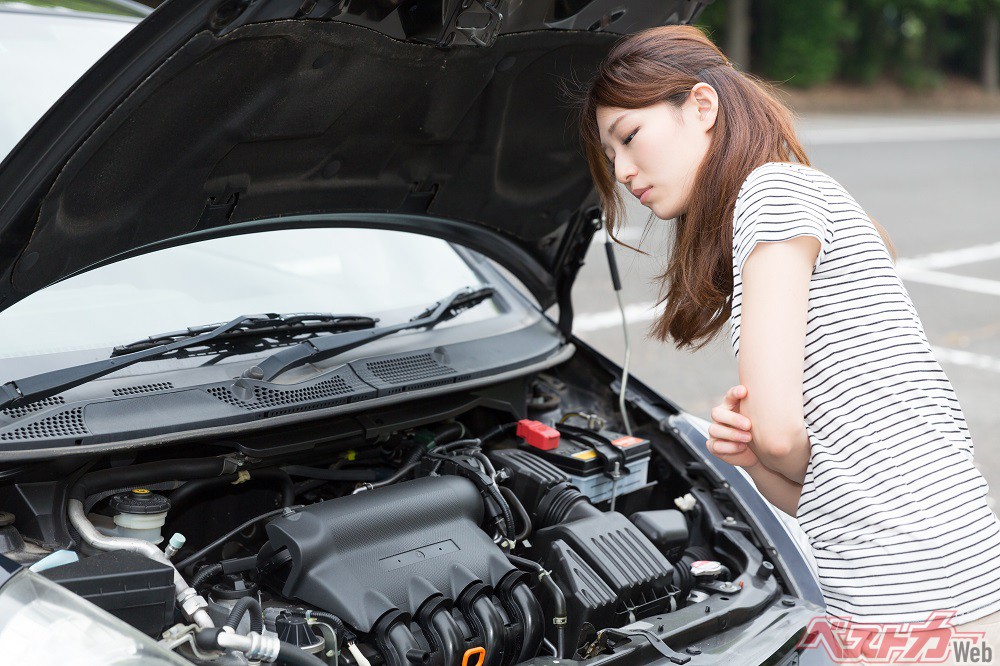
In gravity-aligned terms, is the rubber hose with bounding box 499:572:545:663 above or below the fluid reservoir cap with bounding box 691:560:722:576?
above

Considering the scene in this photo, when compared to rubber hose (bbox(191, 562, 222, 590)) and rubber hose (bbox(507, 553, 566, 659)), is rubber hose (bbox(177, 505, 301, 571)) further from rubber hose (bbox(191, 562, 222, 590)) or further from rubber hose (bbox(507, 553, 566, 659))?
rubber hose (bbox(507, 553, 566, 659))

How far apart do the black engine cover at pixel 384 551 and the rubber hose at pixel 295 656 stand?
210 millimetres

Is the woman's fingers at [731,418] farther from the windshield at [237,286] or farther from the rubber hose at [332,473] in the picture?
the windshield at [237,286]

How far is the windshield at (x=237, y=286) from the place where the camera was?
→ 2332 millimetres

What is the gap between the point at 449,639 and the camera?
→ 6.58 feet

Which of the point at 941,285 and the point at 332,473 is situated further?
the point at 941,285

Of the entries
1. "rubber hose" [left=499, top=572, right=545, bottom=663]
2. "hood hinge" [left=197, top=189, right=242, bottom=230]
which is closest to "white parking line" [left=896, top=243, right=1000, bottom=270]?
"rubber hose" [left=499, top=572, right=545, bottom=663]

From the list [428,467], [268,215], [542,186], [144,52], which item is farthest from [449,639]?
[542,186]

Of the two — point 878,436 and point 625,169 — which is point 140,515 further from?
point 878,436

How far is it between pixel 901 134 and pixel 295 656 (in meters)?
19.6

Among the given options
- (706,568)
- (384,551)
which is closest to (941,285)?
(706,568)

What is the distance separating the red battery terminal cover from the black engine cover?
452 mm

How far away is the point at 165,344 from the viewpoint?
7.66ft

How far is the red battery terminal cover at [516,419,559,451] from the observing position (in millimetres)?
2750
